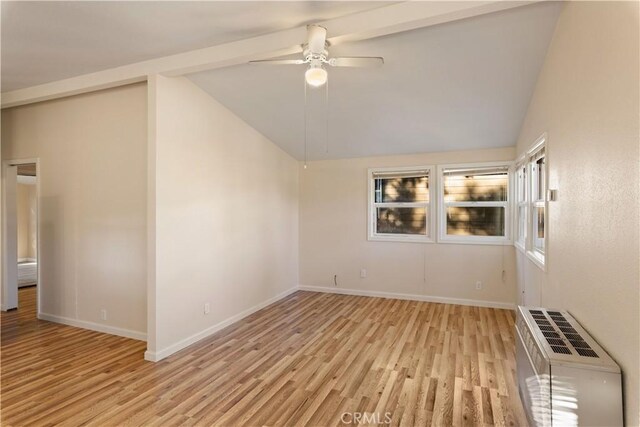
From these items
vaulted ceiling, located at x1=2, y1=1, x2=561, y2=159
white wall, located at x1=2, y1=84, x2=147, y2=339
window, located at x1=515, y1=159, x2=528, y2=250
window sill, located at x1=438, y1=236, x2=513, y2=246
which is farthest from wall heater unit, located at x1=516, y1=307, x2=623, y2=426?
white wall, located at x1=2, y1=84, x2=147, y2=339

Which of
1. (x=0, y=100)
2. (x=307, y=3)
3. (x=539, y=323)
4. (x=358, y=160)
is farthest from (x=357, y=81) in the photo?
(x=0, y=100)

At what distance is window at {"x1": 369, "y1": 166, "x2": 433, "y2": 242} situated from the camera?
17.0 feet

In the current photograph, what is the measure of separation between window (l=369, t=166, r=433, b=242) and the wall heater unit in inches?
135

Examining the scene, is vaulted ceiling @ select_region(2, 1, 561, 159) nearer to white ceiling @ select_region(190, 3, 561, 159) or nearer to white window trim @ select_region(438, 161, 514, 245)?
white ceiling @ select_region(190, 3, 561, 159)

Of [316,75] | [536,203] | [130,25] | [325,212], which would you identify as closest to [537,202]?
[536,203]

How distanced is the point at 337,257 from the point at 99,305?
342 cm

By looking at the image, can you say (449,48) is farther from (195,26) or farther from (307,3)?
(195,26)

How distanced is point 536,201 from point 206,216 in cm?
350

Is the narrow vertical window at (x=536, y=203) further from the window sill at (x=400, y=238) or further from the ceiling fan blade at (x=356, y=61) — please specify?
the ceiling fan blade at (x=356, y=61)

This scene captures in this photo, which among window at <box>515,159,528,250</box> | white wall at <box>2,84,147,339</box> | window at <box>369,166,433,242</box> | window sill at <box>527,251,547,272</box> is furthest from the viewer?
window at <box>369,166,433,242</box>

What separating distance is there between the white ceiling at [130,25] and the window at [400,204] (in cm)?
321

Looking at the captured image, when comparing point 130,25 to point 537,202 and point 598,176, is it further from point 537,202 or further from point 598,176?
point 537,202

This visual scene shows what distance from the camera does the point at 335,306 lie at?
4832 mm

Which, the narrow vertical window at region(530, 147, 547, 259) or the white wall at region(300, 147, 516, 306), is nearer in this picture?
the narrow vertical window at region(530, 147, 547, 259)
